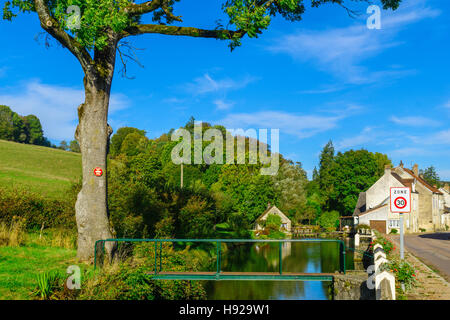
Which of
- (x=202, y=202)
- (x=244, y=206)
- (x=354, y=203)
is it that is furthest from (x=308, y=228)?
(x=202, y=202)

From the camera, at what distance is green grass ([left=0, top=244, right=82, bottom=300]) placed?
27.1 ft

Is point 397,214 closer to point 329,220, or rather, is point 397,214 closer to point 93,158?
point 329,220

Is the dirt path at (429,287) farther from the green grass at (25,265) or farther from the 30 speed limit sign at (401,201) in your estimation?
the green grass at (25,265)

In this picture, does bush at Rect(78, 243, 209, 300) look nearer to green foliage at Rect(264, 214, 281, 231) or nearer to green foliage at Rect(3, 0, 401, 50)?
green foliage at Rect(3, 0, 401, 50)

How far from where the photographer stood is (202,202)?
25.5 meters

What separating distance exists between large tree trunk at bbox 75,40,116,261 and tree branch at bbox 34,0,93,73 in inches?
12.3

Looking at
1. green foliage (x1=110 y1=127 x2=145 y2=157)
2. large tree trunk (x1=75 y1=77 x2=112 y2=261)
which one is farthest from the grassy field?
large tree trunk (x1=75 y1=77 x2=112 y2=261)

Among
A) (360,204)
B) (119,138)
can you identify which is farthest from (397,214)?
(119,138)

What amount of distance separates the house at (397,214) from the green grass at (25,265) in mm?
47788

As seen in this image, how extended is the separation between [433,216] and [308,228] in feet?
62.6

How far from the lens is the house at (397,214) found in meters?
52.8

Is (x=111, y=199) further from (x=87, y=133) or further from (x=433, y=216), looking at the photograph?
(x=433, y=216)

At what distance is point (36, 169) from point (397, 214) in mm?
49133

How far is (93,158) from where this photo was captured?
39.9ft
